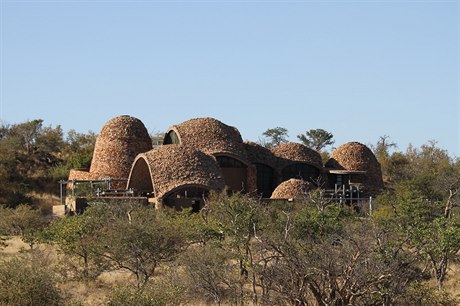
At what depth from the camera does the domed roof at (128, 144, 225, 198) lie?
39.7 meters

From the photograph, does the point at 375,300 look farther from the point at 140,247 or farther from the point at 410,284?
the point at 140,247

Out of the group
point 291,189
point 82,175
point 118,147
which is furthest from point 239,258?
point 82,175

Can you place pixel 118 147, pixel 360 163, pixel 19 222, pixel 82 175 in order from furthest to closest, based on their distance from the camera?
1. pixel 360 163
2. pixel 82 175
3. pixel 118 147
4. pixel 19 222

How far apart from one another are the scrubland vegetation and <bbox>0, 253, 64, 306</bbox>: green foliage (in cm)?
2

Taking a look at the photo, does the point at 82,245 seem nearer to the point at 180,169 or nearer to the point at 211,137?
the point at 180,169

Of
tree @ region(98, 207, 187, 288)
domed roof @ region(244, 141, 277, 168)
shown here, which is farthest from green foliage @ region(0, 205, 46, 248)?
domed roof @ region(244, 141, 277, 168)

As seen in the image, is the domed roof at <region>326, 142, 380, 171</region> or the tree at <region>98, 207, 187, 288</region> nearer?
the tree at <region>98, 207, 187, 288</region>

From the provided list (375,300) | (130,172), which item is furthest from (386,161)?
(375,300)

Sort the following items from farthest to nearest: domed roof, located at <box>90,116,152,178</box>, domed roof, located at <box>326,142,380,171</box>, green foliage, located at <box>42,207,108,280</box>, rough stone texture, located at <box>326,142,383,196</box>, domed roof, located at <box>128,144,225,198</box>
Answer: domed roof, located at <box>326,142,380,171</box> → rough stone texture, located at <box>326,142,383,196</box> → domed roof, located at <box>90,116,152,178</box> → domed roof, located at <box>128,144,225,198</box> → green foliage, located at <box>42,207,108,280</box>

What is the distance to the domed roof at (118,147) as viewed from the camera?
154 feet

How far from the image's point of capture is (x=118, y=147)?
47.2m

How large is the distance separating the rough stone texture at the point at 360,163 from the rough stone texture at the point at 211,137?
7031 mm

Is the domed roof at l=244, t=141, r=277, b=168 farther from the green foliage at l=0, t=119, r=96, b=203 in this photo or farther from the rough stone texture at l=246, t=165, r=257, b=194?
the green foliage at l=0, t=119, r=96, b=203

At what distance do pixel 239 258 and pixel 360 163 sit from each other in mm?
30328
